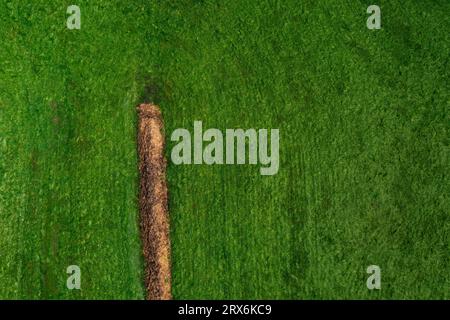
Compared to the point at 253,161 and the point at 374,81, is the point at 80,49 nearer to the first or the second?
the point at 253,161

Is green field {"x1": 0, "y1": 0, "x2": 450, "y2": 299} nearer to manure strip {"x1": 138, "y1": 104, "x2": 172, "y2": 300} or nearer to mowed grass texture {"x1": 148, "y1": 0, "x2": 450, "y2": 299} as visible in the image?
mowed grass texture {"x1": 148, "y1": 0, "x2": 450, "y2": 299}

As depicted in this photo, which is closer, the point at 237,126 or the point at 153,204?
→ the point at 153,204

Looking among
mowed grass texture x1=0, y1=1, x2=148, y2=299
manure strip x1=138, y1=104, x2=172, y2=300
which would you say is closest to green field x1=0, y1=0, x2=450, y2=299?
mowed grass texture x1=0, y1=1, x2=148, y2=299

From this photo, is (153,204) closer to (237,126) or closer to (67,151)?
(67,151)

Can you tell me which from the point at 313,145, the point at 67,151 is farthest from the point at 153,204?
the point at 313,145

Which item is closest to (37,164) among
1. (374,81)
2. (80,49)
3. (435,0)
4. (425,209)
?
(80,49)

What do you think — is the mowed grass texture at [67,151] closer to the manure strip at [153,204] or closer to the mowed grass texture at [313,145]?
the manure strip at [153,204]

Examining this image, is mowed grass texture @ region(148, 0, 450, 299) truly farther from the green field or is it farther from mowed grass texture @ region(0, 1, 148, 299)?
mowed grass texture @ region(0, 1, 148, 299)

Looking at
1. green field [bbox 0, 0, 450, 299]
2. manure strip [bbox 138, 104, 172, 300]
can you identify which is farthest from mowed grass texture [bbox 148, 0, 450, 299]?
manure strip [bbox 138, 104, 172, 300]

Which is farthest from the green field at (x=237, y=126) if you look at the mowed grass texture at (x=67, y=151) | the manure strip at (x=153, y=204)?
the manure strip at (x=153, y=204)
